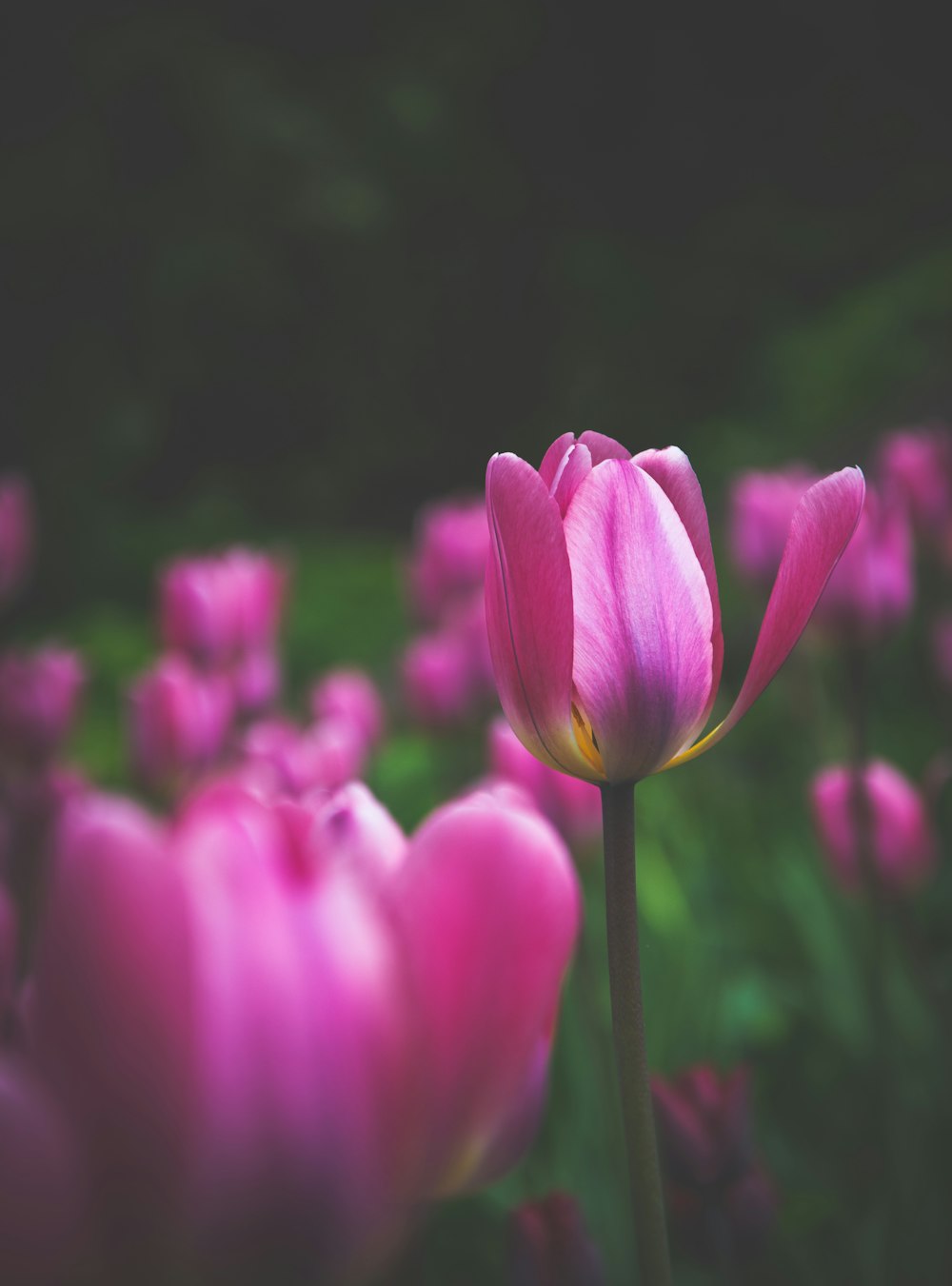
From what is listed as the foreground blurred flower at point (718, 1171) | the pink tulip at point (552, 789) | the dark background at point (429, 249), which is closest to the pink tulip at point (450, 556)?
the pink tulip at point (552, 789)

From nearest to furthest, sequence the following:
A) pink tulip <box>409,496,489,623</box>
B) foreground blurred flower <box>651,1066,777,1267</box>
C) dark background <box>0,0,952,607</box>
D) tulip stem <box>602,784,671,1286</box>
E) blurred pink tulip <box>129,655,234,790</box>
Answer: tulip stem <box>602,784,671,1286</box>
foreground blurred flower <box>651,1066,777,1267</box>
blurred pink tulip <box>129,655,234,790</box>
pink tulip <box>409,496,489,623</box>
dark background <box>0,0,952,607</box>

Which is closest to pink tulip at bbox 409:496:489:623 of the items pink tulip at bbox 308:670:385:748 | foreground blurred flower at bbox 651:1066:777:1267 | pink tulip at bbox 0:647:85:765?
pink tulip at bbox 308:670:385:748

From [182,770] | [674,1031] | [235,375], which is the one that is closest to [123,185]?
[235,375]

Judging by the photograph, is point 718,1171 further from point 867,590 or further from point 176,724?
point 176,724

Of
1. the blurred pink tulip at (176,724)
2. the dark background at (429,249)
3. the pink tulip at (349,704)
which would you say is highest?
the dark background at (429,249)

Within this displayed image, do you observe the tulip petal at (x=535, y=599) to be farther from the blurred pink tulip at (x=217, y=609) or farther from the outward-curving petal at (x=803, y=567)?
the blurred pink tulip at (x=217, y=609)

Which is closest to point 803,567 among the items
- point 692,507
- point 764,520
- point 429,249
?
point 692,507

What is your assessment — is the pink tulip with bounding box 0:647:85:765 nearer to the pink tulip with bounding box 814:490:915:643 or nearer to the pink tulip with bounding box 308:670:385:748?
the pink tulip with bounding box 308:670:385:748
